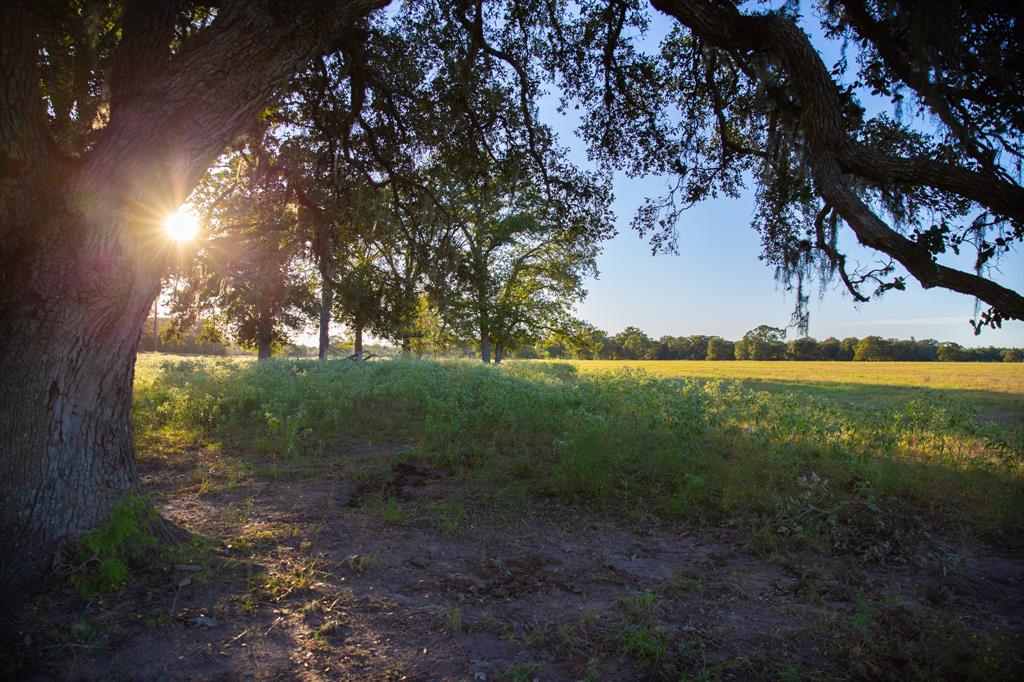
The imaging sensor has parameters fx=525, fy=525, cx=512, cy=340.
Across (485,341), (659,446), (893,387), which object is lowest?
(659,446)

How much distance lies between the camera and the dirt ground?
2912mm

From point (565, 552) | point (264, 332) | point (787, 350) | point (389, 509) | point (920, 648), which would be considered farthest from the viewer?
point (787, 350)

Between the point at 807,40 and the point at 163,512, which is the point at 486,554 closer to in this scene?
the point at 163,512

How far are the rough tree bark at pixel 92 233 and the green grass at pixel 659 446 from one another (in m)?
2.58

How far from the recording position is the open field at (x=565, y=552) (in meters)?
3.01

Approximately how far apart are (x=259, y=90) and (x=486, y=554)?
4.19 metres

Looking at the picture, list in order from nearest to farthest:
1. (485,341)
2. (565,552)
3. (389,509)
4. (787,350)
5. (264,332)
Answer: (565,552) → (389,509) → (264,332) → (485,341) → (787,350)

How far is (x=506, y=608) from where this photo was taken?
3580 millimetres

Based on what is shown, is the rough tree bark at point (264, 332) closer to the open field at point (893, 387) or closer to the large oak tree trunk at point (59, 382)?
the open field at point (893, 387)

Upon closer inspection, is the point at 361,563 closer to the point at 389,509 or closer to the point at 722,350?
the point at 389,509

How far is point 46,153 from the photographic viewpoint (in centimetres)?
362

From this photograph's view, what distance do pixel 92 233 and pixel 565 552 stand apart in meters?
4.34

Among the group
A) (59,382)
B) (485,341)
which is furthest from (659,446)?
(485,341)

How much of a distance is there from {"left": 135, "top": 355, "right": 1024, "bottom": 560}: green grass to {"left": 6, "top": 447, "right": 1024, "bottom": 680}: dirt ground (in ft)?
1.76
